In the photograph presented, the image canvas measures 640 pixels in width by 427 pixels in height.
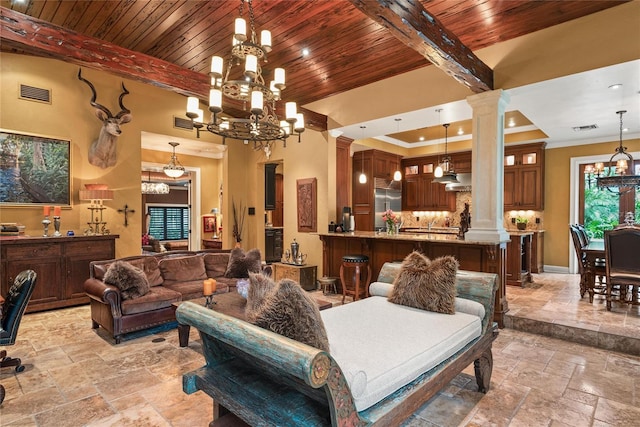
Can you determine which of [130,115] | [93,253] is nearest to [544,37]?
[130,115]

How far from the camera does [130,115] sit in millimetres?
5445

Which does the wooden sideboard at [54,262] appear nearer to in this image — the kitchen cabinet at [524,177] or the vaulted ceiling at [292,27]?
the vaulted ceiling at [292,27]

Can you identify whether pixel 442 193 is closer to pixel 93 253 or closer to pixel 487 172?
pixel 487 172

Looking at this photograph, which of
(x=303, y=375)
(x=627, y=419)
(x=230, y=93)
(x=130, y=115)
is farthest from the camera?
(x=130, y=115)

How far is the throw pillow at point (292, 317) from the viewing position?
1528mm

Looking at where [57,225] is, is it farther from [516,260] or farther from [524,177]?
[524,177]

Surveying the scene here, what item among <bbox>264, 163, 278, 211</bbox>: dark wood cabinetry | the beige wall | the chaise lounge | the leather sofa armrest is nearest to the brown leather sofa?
the leather sofa armrest

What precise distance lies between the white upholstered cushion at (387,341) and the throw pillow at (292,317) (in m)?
0.24

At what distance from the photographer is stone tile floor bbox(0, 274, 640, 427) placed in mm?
2256

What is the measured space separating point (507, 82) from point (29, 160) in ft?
22.2

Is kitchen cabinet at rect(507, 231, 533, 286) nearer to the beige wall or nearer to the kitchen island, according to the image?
the kitchen island

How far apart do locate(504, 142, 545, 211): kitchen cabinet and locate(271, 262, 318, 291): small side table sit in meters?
4.72

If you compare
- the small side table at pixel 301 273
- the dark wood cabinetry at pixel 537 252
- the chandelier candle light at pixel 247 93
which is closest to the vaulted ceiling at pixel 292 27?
the chandelier candle light at pixel 247 93

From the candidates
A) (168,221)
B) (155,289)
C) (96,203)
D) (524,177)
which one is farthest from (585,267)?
(168,221)
